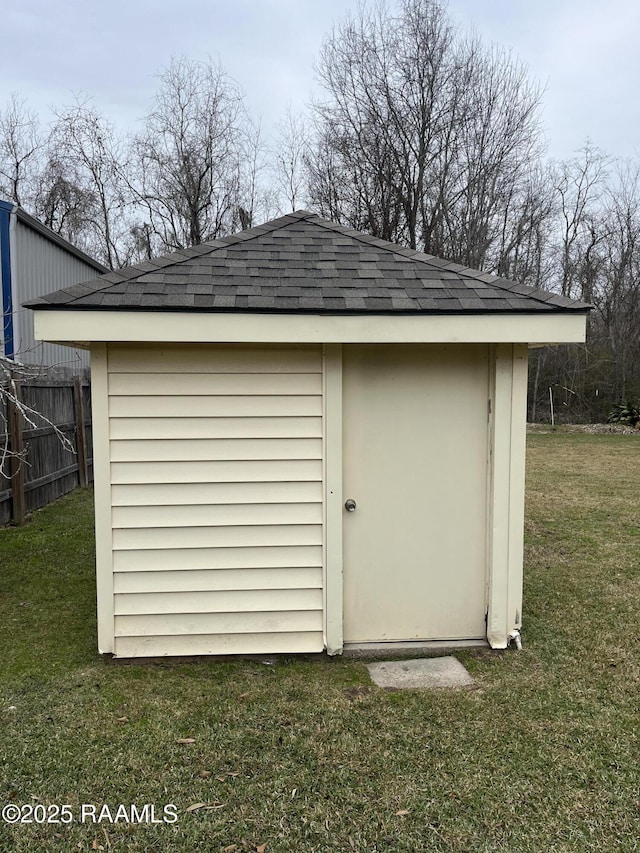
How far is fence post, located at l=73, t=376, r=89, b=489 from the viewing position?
9.33 metres

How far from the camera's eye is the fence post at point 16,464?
6957 millimetres

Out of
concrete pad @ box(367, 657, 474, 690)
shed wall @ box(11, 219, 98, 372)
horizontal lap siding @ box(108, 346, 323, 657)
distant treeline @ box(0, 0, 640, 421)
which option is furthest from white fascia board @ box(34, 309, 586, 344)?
distant treeline @ box(0, 0, 640, 421)

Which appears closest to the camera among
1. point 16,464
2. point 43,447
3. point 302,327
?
point 302,327

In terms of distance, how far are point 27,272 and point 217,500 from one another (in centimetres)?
657

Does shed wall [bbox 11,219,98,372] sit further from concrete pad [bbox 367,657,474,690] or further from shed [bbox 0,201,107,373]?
concrete pad [bbox 367,657,474,690]

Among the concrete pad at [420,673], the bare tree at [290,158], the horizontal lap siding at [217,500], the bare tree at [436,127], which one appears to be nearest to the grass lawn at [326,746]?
the concrete pad at [420,673]

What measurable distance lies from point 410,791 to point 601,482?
8.40 metres

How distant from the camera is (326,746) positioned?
9.00 ft

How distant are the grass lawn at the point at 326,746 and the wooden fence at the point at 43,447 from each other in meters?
3.04

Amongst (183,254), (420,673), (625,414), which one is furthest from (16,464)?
(625,414)

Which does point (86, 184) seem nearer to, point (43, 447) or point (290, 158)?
point (290, 158)

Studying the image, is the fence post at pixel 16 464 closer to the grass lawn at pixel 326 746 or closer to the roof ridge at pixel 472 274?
the grass lawn at pixel 326 746

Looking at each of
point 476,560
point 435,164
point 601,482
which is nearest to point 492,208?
point 435,164

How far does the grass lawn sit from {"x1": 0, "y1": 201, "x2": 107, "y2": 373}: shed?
14.0ft
